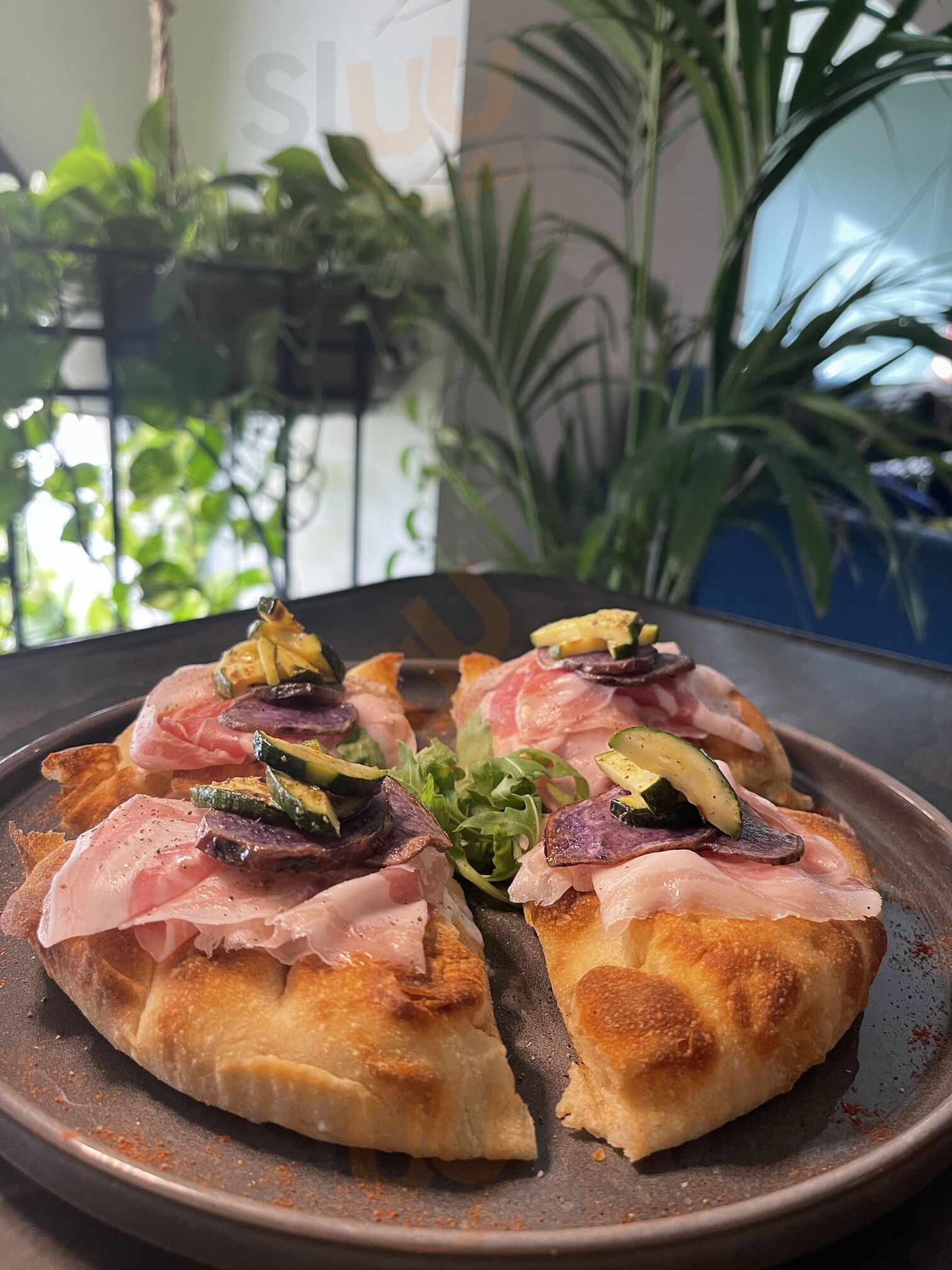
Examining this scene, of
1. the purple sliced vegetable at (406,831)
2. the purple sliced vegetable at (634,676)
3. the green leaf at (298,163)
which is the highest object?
the green leaf at (298,163)

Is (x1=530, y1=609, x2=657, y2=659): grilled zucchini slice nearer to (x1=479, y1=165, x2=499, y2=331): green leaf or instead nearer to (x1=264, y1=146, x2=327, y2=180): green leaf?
(x1=479, y1=165, x2=499, y2=331): green leaf

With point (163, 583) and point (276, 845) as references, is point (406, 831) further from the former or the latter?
point (163, 583)

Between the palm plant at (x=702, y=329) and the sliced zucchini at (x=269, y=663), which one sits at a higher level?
the palm plant at (x=702, y=329)

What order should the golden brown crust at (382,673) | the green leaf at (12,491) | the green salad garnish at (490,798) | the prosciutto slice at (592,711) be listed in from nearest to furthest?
Answer: the green salad garnish at (490,798), the prosciutto slice at (592,711), the golden brown crust at (382,673), the green leaf at (12,491)

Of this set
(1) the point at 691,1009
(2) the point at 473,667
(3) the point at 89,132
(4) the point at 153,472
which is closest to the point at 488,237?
(3) the point at 89,132

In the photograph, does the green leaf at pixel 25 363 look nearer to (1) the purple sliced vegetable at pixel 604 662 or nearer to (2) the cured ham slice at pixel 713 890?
(1) the purple sliced vegetable at pixel 604 662

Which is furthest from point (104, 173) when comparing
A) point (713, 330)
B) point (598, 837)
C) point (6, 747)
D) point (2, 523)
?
point (598, 837)

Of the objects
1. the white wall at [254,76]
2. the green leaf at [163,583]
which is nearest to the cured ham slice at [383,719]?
the green leaf at [163,583]

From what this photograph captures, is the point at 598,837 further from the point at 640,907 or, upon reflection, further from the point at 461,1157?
the point at 461,1157
